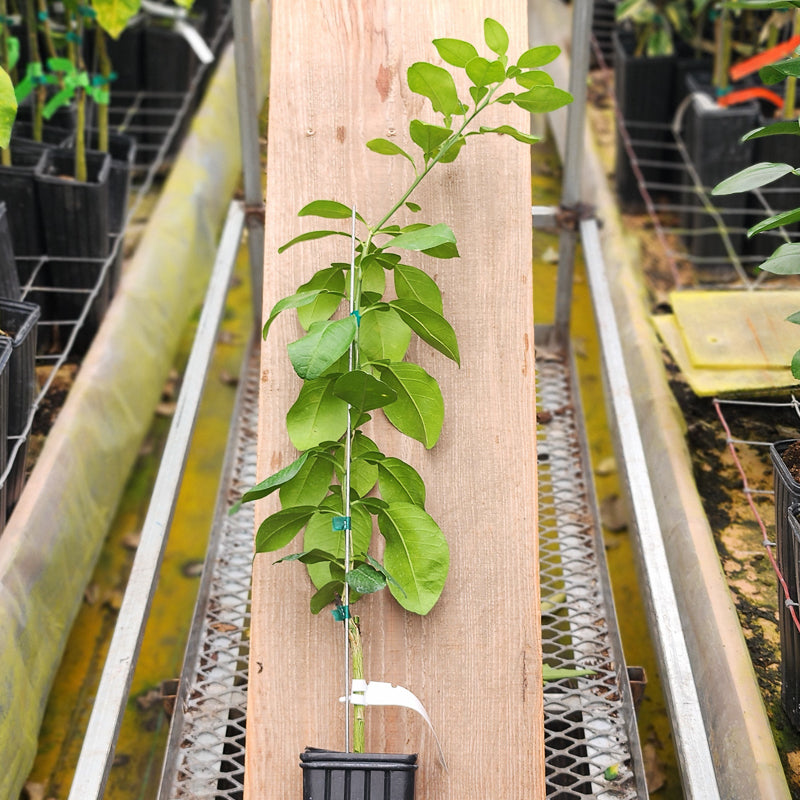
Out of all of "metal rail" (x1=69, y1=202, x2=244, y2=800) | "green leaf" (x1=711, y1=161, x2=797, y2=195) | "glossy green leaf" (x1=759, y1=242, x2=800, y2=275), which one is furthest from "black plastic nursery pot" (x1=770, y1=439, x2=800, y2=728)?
"metal rail" (x1=69, y1=202, x2=244, y2=800)

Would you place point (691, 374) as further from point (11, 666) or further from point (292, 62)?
point (11, 666)

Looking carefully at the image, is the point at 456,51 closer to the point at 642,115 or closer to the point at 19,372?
the point at 19,372

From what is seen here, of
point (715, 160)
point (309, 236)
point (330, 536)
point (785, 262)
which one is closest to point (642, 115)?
point (715, 160)

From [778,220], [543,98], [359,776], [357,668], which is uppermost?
[543,98]

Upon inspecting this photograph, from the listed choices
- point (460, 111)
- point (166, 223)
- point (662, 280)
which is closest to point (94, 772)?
point (460, 111)

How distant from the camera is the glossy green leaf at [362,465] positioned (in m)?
1.19

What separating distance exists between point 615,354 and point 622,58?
1.56 m

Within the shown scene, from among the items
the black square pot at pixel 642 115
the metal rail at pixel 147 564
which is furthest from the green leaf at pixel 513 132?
the black square pot at pixel 642 115

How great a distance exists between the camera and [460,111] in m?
1.32

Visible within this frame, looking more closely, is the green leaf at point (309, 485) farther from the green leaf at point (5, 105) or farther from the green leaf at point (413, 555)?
the green leaf at point (5, 105)

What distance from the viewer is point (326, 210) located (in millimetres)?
1273

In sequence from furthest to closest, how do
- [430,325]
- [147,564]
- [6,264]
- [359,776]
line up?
[6,264] → [147,564] → [430,325] → [359,776]

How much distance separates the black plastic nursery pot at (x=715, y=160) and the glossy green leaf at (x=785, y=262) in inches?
53.2

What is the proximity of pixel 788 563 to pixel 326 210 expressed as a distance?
746 millimetres
